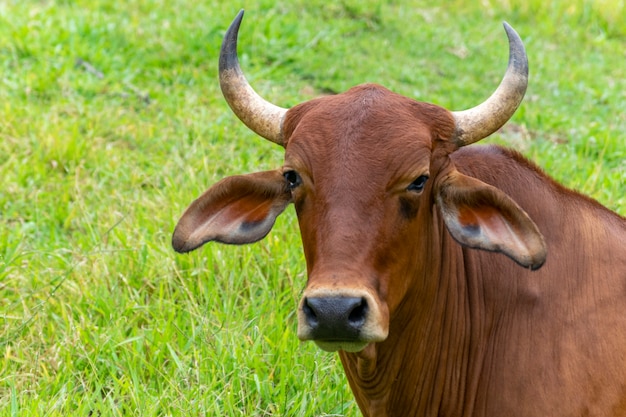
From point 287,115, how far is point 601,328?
1.50 m

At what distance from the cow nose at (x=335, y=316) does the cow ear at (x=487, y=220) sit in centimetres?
62

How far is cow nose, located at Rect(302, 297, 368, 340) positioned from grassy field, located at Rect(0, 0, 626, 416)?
1.36 metres

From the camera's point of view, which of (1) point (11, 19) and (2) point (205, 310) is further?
(1) point (11, 19)

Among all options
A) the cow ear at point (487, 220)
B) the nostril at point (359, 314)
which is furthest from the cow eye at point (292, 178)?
the nostril at point (359, 314)

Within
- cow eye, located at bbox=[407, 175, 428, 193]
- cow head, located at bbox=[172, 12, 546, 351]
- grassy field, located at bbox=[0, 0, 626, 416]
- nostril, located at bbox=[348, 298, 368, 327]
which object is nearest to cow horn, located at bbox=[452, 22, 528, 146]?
cow head, located at bbox=[172, 12, 546, 351]

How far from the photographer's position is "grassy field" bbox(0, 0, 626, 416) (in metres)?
4.88

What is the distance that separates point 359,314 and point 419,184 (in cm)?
59

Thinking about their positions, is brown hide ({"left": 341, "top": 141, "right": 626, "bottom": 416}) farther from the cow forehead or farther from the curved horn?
the curved horn

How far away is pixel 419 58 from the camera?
9.34 meters

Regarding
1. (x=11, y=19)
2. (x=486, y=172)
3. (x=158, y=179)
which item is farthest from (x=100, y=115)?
(x=486, y=172)

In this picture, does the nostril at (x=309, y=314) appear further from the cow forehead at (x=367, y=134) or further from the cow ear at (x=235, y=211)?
the cow ear at (x=235, y=211)

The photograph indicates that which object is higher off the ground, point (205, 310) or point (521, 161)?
point (521, 161)

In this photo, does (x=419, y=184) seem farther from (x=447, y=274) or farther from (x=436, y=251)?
(x=447, y=274)

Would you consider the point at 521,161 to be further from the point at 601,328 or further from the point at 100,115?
the point at 100,115
